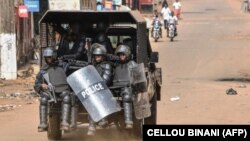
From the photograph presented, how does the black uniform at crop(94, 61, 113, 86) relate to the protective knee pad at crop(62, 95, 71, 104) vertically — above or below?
above

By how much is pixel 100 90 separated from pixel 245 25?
129 ft

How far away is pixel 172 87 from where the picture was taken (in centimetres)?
2161

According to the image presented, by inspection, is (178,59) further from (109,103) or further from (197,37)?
(109,103)

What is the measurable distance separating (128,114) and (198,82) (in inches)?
474

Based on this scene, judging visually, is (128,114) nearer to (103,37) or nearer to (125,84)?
(125,84)

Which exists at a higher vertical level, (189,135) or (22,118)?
(189,135)

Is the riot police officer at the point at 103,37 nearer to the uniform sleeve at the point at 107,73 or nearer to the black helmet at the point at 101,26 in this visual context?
the black helmet at the point at 101,26

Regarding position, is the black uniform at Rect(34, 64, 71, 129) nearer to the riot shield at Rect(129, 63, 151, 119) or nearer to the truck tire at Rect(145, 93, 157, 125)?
the riot shield at Rect(129, 63, 151, 119)

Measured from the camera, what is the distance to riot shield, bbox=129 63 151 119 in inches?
445

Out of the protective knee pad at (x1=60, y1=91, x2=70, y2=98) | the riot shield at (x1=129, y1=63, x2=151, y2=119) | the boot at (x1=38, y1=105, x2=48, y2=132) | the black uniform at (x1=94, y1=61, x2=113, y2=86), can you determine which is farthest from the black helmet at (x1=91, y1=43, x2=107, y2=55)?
the boot at (x1=38, y1=105, x2=48, y2=132)

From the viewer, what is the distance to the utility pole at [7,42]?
75.9 ft

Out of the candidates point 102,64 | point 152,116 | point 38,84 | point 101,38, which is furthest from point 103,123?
point 101,38

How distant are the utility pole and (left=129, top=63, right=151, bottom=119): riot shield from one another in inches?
480

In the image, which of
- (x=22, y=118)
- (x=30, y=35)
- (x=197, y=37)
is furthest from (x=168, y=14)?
(x=22, y=118)
